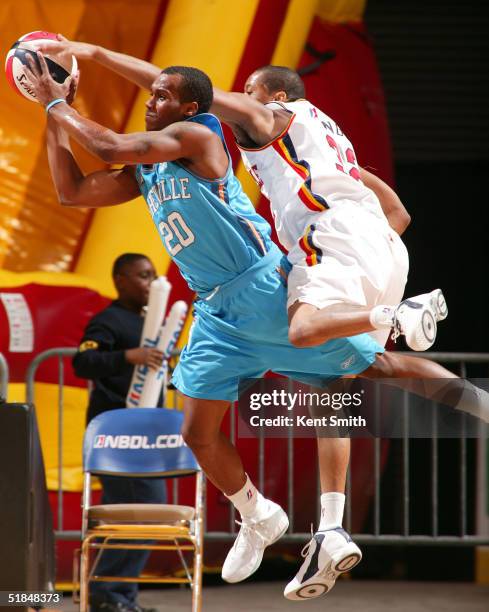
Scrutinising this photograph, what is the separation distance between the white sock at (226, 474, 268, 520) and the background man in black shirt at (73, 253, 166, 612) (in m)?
1.72

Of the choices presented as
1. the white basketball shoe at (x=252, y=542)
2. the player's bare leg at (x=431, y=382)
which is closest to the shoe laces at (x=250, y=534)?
the white basketball shoe at (x=252, y=542)

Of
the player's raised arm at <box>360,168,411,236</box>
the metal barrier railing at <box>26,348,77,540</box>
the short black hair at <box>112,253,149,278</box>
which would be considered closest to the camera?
the player's raised arm at <box>360,168,411,236</box>

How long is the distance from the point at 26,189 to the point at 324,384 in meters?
3.61

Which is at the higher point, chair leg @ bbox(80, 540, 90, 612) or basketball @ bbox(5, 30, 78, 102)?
basketball @ bbox(5, 30, 78, 102)

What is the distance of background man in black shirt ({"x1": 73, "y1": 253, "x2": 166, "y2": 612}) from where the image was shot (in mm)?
6297

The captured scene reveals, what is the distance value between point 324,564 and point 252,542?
1.69ft

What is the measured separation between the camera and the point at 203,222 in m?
4.36

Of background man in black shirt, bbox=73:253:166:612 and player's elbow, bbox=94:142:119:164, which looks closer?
player's elbow, bbox=94:142:119:164

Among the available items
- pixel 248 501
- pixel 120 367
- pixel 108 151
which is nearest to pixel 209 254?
pixel 108 151

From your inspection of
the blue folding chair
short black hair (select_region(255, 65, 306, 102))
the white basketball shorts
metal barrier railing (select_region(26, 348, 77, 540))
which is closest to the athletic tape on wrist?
short black hair (select_region(255, 65, 306, 102))

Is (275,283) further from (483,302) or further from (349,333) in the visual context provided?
(483,302)

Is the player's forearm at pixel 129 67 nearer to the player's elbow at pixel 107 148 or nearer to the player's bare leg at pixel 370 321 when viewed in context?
the player's elbow at pixel 107 148

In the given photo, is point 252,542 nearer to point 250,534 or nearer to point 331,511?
point 250,534

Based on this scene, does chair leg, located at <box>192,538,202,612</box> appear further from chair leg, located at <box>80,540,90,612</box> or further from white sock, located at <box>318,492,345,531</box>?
white sock, located at <box>318,492,345,531</box>
